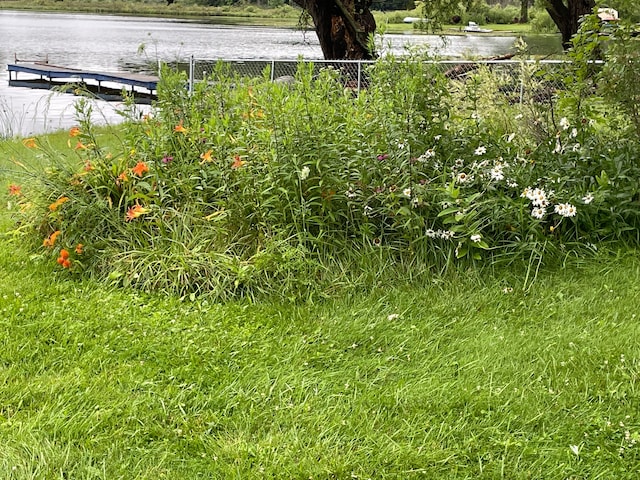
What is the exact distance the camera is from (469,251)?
138 inches

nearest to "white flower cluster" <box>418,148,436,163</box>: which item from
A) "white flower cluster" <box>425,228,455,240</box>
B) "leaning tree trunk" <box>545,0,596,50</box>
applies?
"white flower cluster" <box>425,228,455,240</box>

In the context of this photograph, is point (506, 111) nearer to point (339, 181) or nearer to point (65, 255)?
point (339, 181)

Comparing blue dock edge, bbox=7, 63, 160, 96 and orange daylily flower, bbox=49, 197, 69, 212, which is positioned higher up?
blue dock edge, bbox=7, 63, 160, 96

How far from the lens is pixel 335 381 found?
263 centimetres

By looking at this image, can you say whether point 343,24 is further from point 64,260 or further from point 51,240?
point 64,260

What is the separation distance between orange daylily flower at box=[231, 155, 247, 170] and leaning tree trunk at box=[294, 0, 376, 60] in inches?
319

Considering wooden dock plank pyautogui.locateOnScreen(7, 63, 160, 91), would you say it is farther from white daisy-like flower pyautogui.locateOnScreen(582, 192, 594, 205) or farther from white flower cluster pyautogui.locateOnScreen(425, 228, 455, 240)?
white daisy-like flower pyautogui.locateOnScreen(582, 192, 594, 205)

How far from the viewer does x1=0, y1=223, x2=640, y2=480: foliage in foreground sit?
218cm

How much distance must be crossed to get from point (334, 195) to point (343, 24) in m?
8.58

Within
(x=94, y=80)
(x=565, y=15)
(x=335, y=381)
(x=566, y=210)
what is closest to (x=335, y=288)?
(x=335, y=381)

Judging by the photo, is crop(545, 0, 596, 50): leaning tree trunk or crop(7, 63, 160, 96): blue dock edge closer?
crop(545, 0, 596, 50): leaning tree trunk

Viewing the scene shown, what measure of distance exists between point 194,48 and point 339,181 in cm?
2812

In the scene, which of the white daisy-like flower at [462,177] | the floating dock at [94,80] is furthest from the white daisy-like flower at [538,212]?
the floating dock at [94,80]

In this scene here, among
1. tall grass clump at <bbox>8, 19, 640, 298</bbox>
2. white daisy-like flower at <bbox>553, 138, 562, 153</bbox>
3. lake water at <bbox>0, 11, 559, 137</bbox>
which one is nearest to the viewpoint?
tall grass clump at <bbox>8, 19, 640, 298</bbox>
